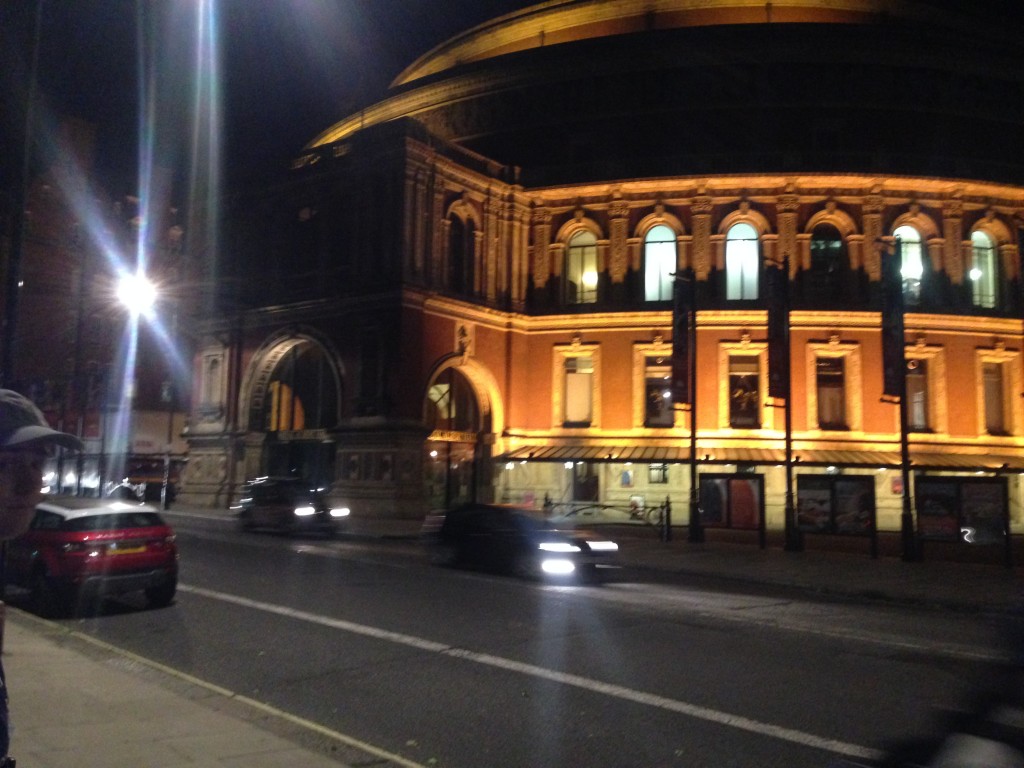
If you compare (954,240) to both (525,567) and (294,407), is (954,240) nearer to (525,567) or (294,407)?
(525,567)

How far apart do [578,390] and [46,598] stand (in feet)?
93.7

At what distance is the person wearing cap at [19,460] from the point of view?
3.07m

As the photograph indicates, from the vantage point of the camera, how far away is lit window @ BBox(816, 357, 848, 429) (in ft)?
122

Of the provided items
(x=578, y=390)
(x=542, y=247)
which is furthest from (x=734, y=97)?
(x=578, y=390)

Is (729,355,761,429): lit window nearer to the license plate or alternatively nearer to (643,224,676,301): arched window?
(643,224,676,301): arched window

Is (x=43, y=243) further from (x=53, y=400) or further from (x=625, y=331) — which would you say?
(x=625, y=331)

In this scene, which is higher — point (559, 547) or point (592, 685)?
point (559, 547)

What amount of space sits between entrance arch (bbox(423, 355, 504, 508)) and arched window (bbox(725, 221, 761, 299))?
36.0 feet

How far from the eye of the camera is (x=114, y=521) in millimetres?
13609

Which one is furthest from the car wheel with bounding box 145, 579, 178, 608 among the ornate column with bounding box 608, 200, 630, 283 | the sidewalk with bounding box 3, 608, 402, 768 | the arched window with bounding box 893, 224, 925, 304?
the arched window with bounding box 893, 224, 925, 304

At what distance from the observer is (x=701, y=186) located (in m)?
39.0

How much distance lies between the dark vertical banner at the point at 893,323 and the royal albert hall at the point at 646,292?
6.09m

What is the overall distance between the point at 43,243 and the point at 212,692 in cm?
5693

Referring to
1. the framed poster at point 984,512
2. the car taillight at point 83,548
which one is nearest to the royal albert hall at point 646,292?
the framed poster at point 984,512
